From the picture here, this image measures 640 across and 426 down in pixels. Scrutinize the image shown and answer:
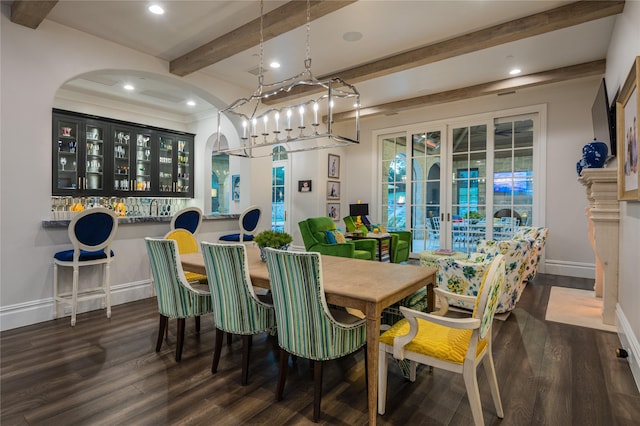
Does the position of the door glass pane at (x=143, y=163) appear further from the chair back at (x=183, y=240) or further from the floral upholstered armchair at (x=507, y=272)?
the floral upholstered armchair at (x=507, y=272)

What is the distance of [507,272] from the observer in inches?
132

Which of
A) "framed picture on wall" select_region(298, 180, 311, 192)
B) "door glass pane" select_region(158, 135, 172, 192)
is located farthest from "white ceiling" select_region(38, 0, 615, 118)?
"framed picture on wall" select_region(298, 180, 311, 192)

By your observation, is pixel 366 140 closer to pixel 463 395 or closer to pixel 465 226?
pixel 465 226

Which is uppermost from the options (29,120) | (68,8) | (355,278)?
(68,8)

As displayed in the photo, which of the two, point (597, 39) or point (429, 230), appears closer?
point (597, 39)

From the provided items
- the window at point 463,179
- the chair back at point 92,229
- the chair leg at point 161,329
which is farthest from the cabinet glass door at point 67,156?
the window at point 463,179

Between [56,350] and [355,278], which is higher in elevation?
[355,278]

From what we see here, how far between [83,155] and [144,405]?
5456mm

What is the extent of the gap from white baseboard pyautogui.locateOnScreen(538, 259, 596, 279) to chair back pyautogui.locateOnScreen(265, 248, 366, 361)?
16.5 feet

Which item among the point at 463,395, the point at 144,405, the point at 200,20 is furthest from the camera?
the point at 200,20

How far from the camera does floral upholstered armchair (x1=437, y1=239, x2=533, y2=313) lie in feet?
10.6

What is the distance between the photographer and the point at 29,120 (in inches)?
131

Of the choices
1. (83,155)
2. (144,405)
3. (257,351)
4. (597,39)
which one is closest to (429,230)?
(597,39)

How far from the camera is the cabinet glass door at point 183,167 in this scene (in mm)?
7379
